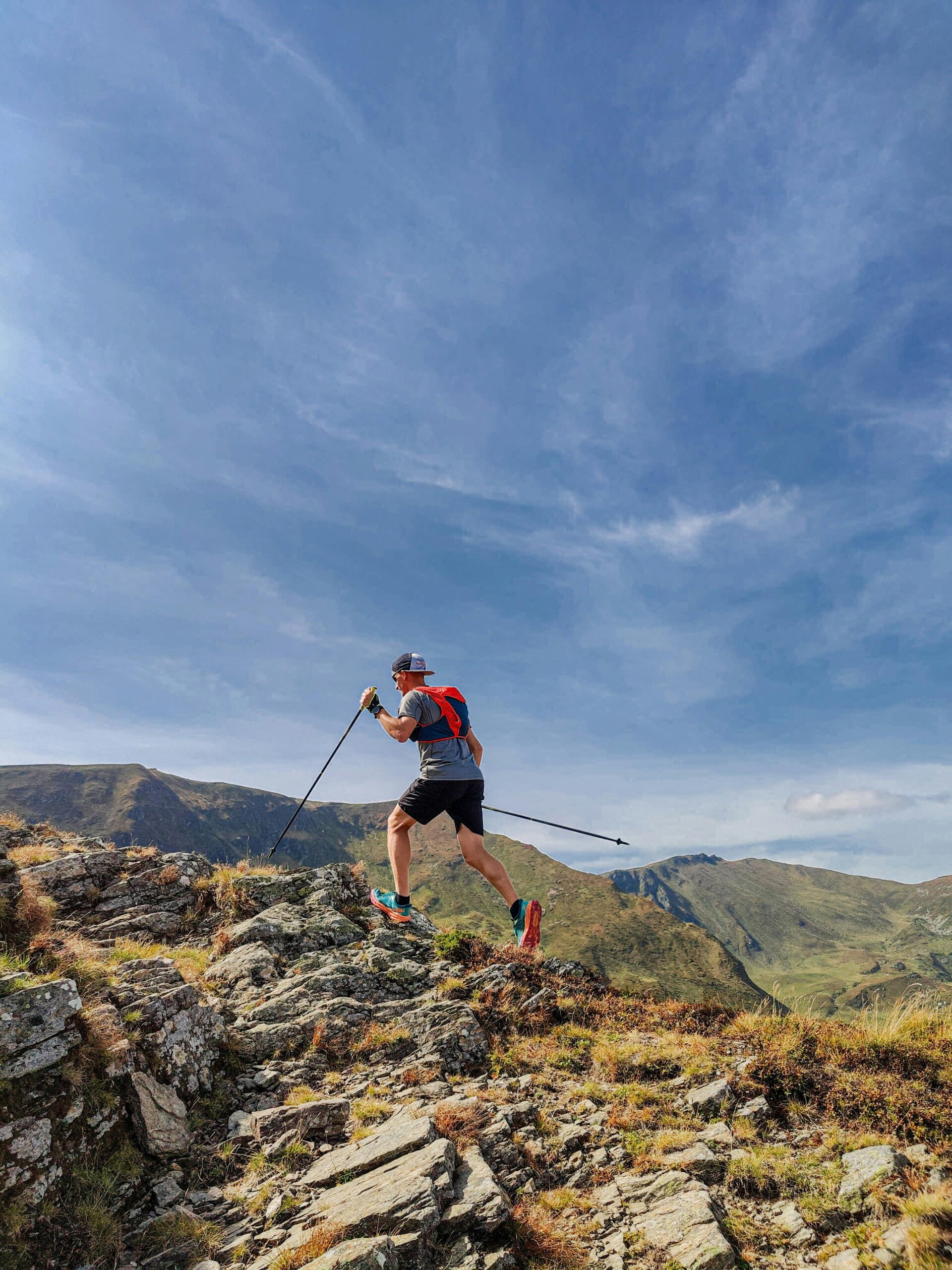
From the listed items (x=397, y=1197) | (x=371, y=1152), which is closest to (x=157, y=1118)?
(x=371, y=1152)

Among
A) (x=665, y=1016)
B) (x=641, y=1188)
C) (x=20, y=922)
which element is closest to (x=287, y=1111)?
(x=641, y=1188)

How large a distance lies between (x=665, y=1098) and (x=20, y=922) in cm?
912

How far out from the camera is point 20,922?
8.39 m

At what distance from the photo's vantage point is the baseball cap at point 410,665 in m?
10.2

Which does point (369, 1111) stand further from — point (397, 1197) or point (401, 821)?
point (401, 821)

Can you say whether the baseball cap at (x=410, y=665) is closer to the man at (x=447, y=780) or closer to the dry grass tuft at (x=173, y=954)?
the man at (x=447, y=780)

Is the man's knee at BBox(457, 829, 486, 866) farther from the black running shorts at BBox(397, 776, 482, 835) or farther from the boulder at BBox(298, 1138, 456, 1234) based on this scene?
the boulder at BBox(298, 1138, 456, 1234)

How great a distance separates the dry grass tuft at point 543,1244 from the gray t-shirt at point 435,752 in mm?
4974

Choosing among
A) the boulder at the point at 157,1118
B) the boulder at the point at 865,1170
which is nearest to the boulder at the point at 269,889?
the boulder at the point at 157,1118

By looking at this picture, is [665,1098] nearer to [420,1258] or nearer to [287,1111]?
[420,1258]

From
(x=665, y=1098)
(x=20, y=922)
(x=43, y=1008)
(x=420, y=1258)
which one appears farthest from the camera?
(x=20, y=922)

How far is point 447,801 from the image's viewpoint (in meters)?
9.29

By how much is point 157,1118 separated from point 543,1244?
14.8ft

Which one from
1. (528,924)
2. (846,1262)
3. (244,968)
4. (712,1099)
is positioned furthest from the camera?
(244,968)
